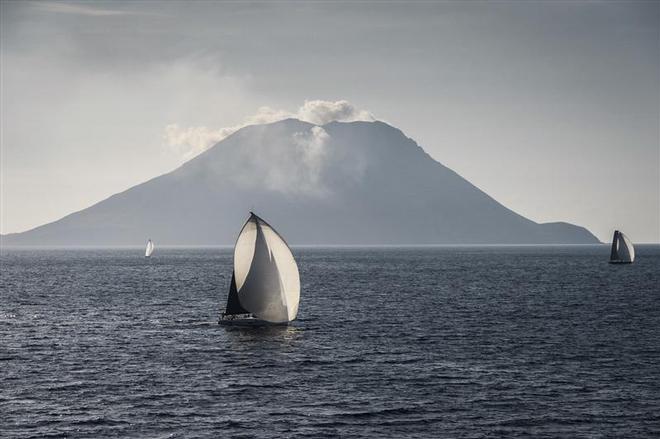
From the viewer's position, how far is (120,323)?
91.4 m

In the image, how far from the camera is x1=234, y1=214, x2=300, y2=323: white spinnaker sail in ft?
258

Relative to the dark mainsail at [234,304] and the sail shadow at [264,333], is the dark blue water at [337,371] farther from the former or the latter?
the dark mainsail at [234,304]

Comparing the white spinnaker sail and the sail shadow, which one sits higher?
the white spinnaker sail

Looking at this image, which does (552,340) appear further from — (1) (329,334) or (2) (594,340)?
(1) (329,334)

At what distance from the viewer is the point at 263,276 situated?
3095 inches

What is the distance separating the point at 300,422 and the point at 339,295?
3391 inches

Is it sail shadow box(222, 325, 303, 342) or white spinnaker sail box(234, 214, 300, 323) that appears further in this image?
white spinnaker sail box(234, 214, 300, 323)

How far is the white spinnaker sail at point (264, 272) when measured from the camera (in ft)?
258

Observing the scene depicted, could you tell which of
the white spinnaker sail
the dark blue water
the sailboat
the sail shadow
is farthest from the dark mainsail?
the dark blue water

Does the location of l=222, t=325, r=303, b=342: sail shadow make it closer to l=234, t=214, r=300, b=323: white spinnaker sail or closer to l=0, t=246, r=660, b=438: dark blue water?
A: l=0, t=246, r=660, b=438: dark blue water

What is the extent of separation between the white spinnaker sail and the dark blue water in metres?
2.84

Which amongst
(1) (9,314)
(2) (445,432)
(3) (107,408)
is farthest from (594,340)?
(1) (9,314)

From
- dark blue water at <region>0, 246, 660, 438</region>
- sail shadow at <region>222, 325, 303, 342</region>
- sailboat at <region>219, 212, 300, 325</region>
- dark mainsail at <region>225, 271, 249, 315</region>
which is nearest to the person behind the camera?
dark blue water at <region>0, 246, 660, 438</region>

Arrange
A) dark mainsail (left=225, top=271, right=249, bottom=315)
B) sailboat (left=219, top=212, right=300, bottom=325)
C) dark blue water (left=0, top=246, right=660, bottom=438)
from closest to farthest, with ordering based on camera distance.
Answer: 1. dark blue water (left=0, top=246, right=660, bottom=438)
2. sailboat (left=219, top=212, right=300, bottom=325)
3. dark mainsail (left=225, top=271, right=249, bottom=315)
